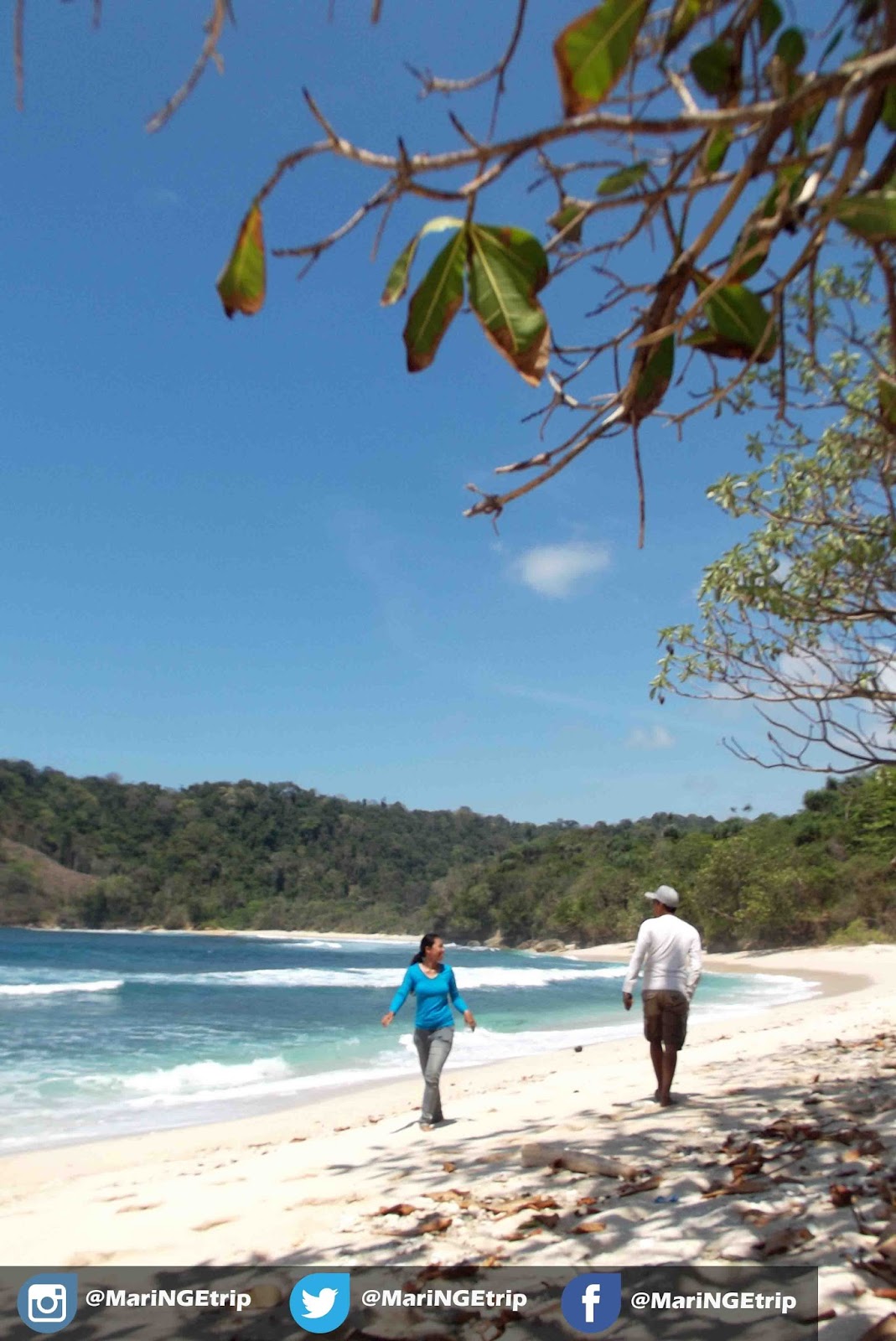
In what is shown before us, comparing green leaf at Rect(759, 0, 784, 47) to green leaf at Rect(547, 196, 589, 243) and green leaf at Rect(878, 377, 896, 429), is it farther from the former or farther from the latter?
green leaf at Rect(878, 377, 896, 429)

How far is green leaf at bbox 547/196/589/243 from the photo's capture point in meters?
2.25

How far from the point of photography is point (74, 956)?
180 feet

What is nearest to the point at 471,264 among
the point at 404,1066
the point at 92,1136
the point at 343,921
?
the point at 92,1136

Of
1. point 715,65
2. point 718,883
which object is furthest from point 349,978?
point 715,65

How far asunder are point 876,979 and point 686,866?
36.1 meters

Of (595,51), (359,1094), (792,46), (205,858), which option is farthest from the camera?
(205,858)

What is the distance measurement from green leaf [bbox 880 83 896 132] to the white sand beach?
278cm

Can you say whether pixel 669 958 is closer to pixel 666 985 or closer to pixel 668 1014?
pixel 666 985

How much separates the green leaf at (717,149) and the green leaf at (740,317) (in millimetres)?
246

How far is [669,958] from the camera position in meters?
6.22

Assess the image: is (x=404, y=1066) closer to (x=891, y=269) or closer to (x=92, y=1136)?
(x=92, y=1136)

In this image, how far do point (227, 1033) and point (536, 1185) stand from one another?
1571cm

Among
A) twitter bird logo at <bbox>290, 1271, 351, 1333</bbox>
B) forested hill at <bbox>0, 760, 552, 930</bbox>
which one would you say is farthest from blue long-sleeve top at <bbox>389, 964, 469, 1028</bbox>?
forested hill at <bbox>0, 760, 552, 930</bbox>

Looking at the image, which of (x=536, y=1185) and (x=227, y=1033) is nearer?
(x=536, y=1185)
